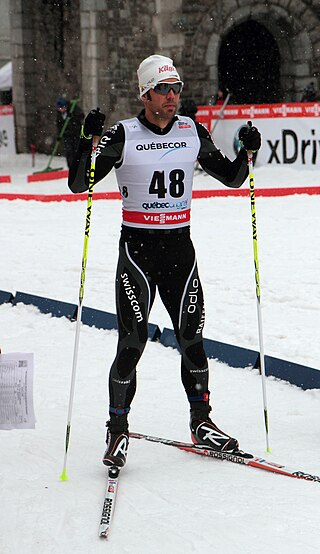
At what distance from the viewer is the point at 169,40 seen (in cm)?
1905

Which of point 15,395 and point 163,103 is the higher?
point 163,103

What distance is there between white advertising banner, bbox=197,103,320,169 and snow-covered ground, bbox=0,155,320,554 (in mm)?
4559

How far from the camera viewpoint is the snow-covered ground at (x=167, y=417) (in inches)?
154

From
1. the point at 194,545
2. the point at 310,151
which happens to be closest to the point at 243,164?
the point at 194,545

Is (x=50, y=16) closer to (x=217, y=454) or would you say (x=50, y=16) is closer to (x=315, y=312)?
(x=315, y=312)

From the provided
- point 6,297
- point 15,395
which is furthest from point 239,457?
point 6,297

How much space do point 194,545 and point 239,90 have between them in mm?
18619

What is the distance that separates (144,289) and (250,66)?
1737cm

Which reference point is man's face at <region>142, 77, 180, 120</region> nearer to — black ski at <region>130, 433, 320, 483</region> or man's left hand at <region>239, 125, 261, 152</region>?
man's left hand at <region>239, 125, 261, 152</region>

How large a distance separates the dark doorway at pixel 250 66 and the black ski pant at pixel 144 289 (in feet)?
54.7

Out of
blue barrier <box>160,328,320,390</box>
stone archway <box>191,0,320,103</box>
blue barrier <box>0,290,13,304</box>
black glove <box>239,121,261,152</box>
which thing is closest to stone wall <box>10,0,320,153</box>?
stone archway <box>191,0,320,103</box>

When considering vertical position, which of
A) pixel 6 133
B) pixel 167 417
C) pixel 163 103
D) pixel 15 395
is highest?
pixel 163 103

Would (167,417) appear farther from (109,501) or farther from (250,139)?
(250,139)

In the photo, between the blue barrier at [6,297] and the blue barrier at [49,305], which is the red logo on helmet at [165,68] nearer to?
the blue barrier at [49,305]
